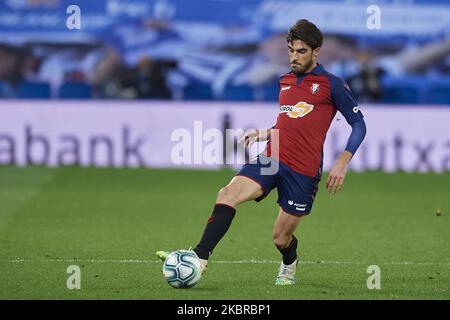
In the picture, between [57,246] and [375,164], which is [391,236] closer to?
[57,246]

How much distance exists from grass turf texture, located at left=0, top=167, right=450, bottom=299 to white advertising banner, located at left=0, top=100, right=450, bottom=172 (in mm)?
650

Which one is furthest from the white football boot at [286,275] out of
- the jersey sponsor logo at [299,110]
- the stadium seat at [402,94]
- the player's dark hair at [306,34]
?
the stadium seat at [402,94]

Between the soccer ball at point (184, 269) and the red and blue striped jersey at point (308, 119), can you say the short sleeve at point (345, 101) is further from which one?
the soccer ball at point (184, 269)

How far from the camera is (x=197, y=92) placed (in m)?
23.2

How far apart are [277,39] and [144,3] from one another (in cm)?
304

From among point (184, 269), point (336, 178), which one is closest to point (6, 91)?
point (184, 269)

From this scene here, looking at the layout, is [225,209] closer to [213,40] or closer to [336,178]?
[336,178]

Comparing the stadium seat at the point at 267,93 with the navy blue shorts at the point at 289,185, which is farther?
the stadium seat at the point at 267,93

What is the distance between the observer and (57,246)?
36.4ft

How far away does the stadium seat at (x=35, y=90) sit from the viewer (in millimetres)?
22625

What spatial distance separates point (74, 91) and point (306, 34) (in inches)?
570

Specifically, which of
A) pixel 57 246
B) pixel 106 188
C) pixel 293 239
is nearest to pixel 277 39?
pixel 106 188

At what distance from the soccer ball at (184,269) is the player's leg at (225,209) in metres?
0.14

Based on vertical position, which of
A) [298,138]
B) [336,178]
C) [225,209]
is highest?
[298,138]
